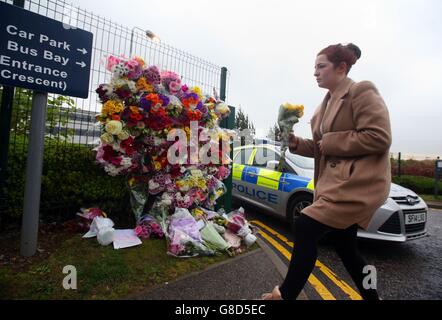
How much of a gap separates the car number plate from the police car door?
171cm

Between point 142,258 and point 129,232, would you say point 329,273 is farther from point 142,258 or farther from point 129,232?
point 129,232

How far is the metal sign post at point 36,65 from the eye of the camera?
7.16 feet

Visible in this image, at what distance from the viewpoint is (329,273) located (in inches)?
108

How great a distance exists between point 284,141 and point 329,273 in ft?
5.88

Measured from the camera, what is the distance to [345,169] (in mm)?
1460

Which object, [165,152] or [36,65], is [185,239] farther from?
[36,65]

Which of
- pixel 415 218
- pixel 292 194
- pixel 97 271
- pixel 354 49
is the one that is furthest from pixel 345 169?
pixel 415 218

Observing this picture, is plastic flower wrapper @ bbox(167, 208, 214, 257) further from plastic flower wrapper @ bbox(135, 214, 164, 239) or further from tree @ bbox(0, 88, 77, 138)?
tree @ bbox(0, 88, 77, 138)

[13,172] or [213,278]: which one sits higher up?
[13,172]

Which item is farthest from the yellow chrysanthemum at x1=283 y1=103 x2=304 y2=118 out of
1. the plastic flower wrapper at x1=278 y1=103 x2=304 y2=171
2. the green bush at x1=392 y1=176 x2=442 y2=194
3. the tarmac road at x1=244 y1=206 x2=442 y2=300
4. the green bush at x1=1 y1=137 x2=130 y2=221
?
the green bush at x1=392 y1=176 x2=442 y2=194

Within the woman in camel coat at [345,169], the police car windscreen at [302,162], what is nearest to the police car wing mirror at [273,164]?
the police car windscreen at [302,162]

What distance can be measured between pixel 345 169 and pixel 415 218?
268cm

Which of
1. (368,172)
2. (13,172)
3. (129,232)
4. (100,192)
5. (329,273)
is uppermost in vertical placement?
(368,172)
